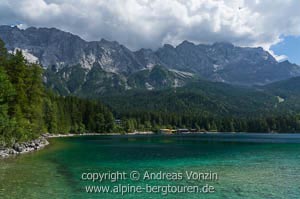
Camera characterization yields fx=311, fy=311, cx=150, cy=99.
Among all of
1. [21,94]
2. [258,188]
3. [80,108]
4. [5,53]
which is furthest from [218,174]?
[80,108]

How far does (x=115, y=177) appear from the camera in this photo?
3250cm

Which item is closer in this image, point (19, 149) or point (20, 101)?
point (19, 149)

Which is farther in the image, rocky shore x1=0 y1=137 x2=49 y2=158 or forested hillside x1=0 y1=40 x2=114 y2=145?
forested hillside x1=0 y1=40 x2=114 y2=145

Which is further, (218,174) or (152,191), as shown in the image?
(218,174)

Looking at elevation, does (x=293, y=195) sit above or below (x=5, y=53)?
below

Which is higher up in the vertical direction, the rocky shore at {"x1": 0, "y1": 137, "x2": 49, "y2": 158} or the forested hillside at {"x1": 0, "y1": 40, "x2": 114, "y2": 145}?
the forested hillside at {"x1": 0, "y1": 40, "x2": 114, "y2": 145}

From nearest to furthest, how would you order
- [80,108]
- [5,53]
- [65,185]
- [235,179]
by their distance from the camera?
[65,185] < [235,179] < [5,53] < [80,108]

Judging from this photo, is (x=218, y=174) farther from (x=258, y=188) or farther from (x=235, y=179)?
(x=258, y=188)

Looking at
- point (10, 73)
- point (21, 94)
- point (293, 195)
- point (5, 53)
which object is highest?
point (5, 53)

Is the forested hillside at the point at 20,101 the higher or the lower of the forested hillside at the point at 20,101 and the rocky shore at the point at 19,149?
the higher

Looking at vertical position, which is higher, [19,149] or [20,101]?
[20,101]

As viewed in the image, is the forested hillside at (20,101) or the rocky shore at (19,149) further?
the forested hillside at (20,101)

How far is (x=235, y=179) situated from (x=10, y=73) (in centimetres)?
5254

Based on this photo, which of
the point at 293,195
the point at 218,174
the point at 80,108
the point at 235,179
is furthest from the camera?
the point at 80,108
